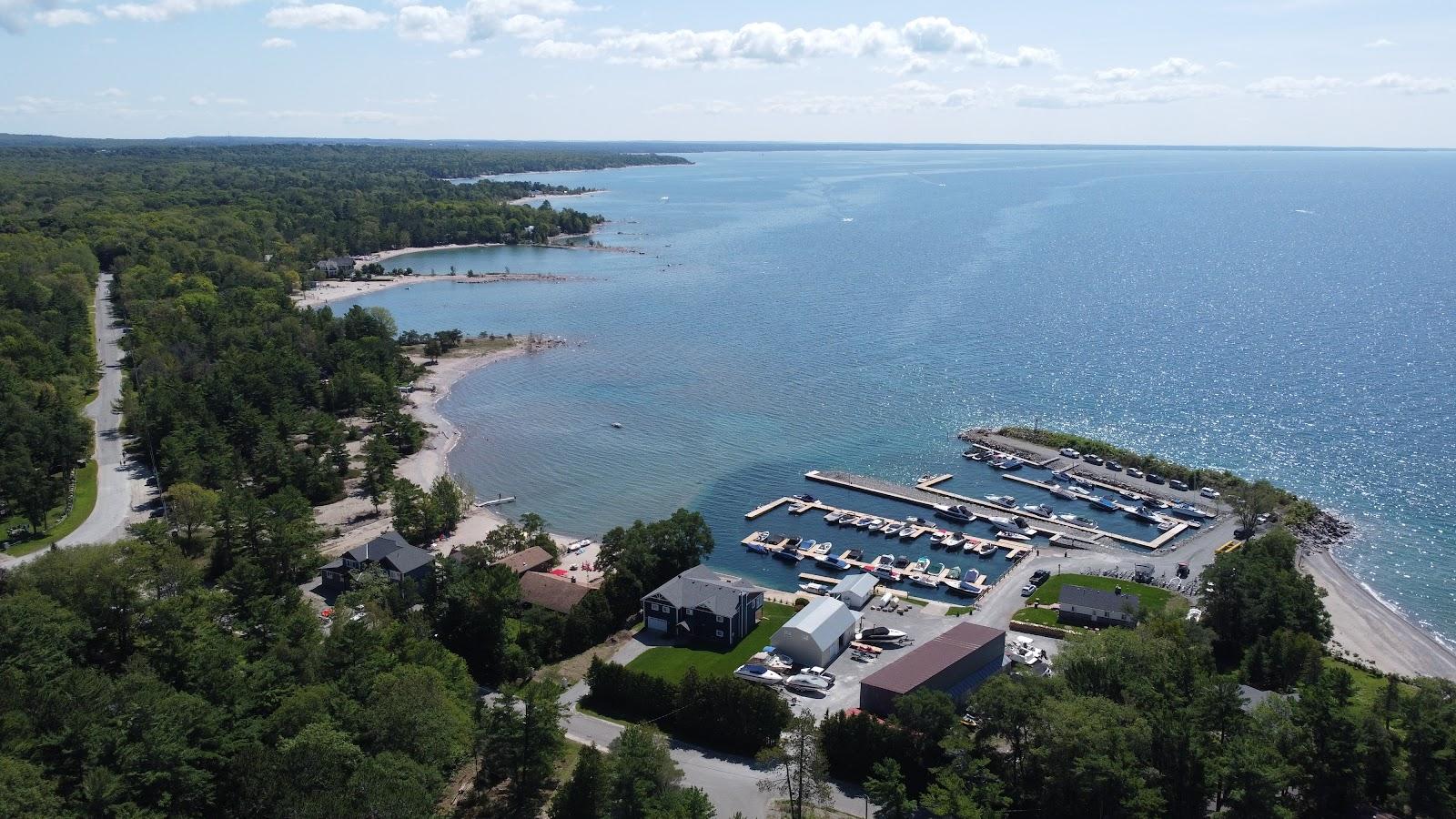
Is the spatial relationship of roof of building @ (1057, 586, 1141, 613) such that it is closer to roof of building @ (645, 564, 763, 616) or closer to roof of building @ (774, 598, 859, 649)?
roof of building @ (774, 598, 859, 649)

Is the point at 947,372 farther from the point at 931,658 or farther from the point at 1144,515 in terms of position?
the point at 931,658

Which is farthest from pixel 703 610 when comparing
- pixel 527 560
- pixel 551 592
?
pixel 527 560

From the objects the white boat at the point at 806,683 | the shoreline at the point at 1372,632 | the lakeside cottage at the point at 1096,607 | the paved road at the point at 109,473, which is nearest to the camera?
the white boat at the point at 806,683

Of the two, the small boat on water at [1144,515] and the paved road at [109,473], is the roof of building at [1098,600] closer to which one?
the small boat on water at [1144,515]

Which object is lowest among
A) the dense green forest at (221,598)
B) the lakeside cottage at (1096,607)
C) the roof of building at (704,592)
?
the lakeside cottage at (1096,607)

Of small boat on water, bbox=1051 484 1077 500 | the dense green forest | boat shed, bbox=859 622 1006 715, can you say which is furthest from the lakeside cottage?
the dense green forest

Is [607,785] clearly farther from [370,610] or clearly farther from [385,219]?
[385,219]

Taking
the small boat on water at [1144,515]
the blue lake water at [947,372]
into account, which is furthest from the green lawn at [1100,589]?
the small boat on water at [1144,515]
